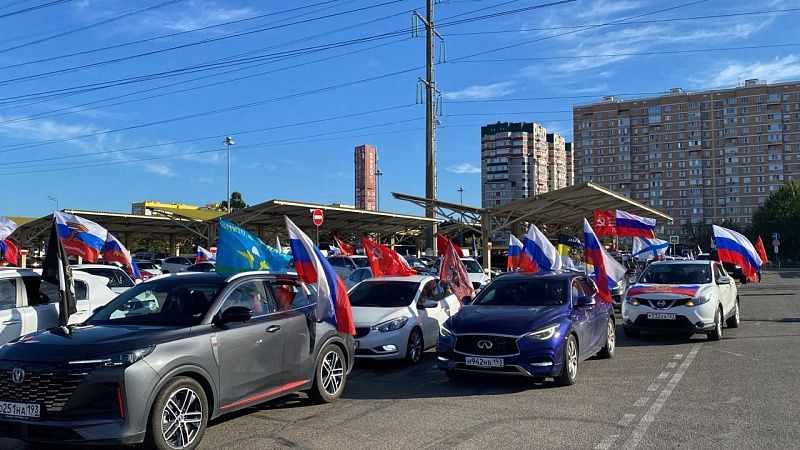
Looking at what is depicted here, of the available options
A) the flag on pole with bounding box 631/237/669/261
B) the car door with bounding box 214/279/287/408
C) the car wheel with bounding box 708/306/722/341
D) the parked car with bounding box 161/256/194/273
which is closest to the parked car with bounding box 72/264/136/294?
the car door with bounding box 214/279/287/408

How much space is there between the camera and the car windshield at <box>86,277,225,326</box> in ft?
21.5

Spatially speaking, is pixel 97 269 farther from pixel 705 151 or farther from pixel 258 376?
pixel 705 151

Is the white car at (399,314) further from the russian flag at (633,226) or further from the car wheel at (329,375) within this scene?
the russian flag at (633,226)

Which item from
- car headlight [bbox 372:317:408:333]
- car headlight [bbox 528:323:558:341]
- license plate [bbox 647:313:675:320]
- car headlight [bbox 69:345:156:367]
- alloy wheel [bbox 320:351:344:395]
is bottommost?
alloy wheel [bbox 320:351:344:395]

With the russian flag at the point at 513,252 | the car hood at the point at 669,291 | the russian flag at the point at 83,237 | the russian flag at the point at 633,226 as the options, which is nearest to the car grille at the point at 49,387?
the russian flag at the point at 83,237

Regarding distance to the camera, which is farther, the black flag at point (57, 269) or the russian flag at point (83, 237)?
the russian flag at point (83, 237)

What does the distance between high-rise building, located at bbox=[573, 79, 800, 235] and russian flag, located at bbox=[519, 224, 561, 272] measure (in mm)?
115079

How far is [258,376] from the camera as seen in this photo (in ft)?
22.6

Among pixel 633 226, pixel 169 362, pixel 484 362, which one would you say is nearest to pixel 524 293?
pixel 484 362

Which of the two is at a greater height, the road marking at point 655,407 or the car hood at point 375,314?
the car hood at point 375,314

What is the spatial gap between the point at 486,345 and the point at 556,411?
4.78 ft

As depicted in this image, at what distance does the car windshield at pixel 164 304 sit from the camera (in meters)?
6.57

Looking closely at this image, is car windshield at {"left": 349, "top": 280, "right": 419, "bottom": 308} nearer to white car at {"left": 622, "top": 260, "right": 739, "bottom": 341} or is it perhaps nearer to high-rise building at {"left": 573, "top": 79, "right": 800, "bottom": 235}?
white car at {"left": 622, "top": 260, "right": 739, "bottom": 341}

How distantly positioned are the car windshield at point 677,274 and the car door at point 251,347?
32.4 ft
